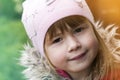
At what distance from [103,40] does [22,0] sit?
Result: 0.67ft

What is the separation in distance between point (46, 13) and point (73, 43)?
0.08 meters

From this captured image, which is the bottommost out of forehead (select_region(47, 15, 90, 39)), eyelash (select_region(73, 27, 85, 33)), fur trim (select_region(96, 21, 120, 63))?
fur trim (select_region(96, 21, 120, 63))

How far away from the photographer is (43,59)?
66 cm

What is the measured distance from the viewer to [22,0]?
661mm

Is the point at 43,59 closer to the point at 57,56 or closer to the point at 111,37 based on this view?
the point at 57,56

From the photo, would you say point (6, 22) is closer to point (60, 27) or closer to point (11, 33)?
point (11, 33)

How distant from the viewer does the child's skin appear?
599 mm

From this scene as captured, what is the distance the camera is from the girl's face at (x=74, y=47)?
60 centimetres

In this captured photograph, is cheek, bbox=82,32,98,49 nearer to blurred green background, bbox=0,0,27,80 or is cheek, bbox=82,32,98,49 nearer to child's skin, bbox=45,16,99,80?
child's skin, bbox=45,16,99,80

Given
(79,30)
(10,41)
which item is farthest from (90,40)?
(10,41)

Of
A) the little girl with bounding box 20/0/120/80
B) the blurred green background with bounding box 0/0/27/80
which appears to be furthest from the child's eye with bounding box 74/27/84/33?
the blurred green background with bounding box 0/0/27/80

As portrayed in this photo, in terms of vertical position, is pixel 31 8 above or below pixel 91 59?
above

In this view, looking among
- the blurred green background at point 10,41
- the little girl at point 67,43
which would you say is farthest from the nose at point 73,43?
the blurred green background at point 10,41

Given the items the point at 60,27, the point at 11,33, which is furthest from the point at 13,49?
the point at 60,27
